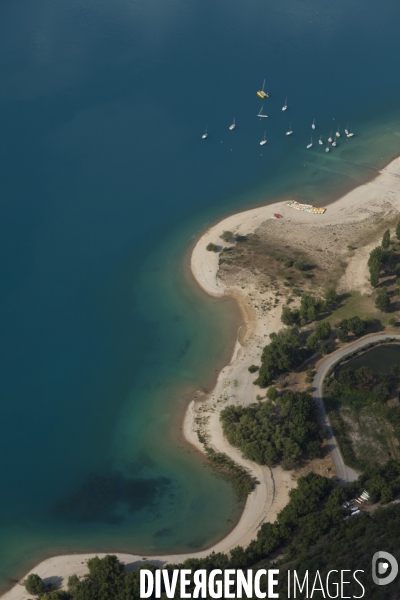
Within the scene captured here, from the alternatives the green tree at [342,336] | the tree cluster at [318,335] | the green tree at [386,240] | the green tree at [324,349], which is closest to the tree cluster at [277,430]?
the green tree at [324,349]

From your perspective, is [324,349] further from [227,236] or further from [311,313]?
[227,236]

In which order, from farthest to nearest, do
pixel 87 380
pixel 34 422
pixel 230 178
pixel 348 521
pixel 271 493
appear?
pixel 230 178 < pixel 87 380 < pixel 34 422 < pixel 271 493 < pixel 348 521

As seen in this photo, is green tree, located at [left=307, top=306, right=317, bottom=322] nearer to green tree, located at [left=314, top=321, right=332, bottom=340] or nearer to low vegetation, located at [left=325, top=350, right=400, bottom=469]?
green tree, located at [left=314, top=321, right=332, bottom=340]

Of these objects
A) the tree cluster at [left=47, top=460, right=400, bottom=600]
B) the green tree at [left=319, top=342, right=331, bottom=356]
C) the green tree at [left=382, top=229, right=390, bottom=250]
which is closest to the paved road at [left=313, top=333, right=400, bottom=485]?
the green tree at [left=319, top=342, right=331, bottom=356]

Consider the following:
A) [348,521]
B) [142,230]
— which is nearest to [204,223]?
[142,230]

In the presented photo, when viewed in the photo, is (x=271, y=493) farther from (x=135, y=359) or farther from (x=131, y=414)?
(x=135, y=359)

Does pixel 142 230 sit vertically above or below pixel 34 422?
above
